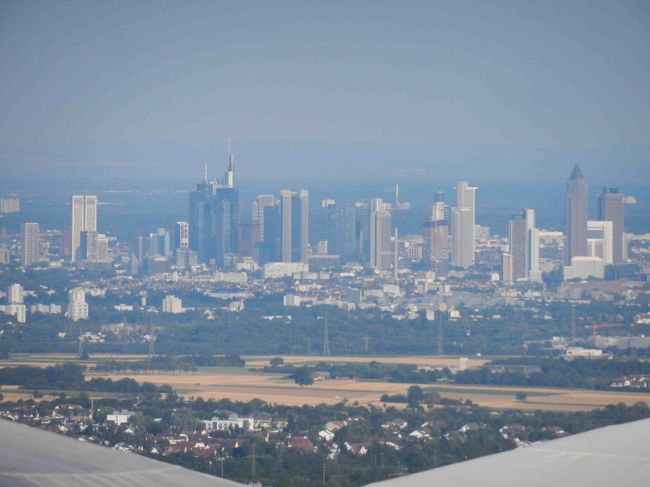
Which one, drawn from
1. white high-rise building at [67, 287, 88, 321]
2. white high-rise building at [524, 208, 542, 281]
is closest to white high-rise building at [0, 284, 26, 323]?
white high-rise building at [67, 287, 88, 321]

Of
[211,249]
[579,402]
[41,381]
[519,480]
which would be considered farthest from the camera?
[211,249]

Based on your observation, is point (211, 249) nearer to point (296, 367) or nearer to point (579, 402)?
point (296, 367)

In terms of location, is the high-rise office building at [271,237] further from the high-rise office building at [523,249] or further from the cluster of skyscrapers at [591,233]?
the cluster of skyscrapers at [591,233]

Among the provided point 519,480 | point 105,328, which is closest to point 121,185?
point 105,328

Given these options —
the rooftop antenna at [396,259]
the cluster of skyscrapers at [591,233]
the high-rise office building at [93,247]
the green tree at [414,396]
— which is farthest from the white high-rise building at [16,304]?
the cluster of skyscrapers at [591,233]

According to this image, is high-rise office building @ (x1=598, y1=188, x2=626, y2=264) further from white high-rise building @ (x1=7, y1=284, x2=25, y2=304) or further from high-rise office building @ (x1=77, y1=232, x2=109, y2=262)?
white high-rise building @ (x1=7, y1=284, x2=25, y2=304)

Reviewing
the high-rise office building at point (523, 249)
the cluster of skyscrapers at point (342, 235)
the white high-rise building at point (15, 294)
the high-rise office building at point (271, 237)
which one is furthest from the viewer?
the high-rise office building at point (271, 237)
